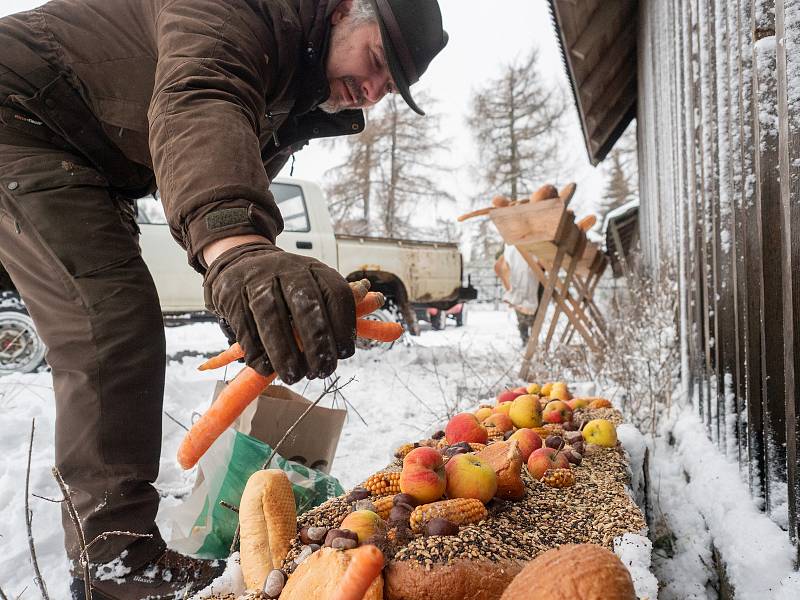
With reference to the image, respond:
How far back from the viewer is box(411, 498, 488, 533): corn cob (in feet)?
3.61

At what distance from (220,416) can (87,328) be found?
2.74ft

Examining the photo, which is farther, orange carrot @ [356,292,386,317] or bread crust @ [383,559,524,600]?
orange carrot @ [356,292,386,317]

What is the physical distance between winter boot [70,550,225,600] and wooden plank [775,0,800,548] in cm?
178

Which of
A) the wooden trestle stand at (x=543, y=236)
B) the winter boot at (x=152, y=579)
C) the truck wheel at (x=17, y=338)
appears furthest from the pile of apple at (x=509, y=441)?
the truck wheel at (x=17, y=338)

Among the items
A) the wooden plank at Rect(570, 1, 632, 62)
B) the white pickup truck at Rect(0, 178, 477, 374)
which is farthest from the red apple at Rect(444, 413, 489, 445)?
the wooden plank at Rect(570, 1, 632, 62)

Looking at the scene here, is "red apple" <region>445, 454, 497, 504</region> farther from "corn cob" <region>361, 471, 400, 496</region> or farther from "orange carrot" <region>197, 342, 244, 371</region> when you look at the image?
"orange carrot" <region>197, 342, 244, 371</region>

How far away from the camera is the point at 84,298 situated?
1663 millimetres

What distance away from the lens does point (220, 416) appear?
1119 mm

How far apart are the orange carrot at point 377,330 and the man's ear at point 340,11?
3.90 feet

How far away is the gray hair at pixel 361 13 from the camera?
174 centimetres

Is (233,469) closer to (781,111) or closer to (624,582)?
(624,582)

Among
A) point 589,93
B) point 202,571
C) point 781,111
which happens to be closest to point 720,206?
point 781,111

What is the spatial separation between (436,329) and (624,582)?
12961 millimetres

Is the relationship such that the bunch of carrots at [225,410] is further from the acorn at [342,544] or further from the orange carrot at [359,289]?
the acorn at [342,544]
